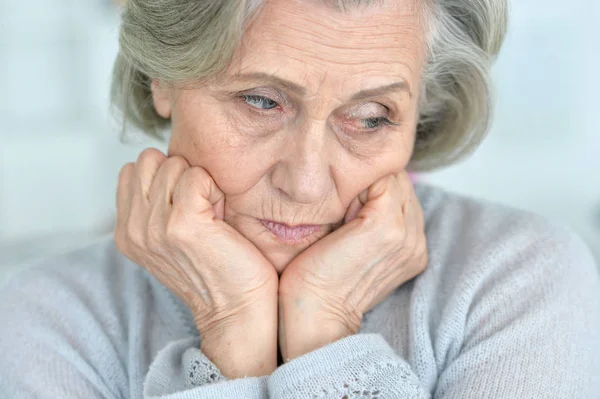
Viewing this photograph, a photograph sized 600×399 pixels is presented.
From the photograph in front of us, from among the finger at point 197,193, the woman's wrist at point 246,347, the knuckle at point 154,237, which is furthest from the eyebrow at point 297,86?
the woman's wrist at point 246,347

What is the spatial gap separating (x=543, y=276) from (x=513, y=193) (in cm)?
292

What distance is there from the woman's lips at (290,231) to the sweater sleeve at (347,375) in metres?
0.27

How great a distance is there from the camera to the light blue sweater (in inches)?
58.5

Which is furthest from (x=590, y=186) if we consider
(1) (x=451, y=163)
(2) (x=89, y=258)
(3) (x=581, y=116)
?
(2) (x=89, y=258)

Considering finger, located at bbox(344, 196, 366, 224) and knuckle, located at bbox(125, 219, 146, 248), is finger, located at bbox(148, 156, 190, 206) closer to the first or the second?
knuckle, located at bbox(125, 219, 146, 248)

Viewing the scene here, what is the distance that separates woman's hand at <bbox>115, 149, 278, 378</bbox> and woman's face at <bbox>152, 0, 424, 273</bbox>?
0.05 metres

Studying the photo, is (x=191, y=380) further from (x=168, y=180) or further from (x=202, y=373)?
(x=168, y=180)

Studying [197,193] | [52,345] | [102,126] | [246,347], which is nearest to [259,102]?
[197,193]

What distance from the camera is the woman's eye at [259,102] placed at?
1.56 meters

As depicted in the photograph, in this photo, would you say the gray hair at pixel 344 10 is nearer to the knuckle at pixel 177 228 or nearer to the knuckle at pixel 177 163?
the knuckle at pixel 177 163

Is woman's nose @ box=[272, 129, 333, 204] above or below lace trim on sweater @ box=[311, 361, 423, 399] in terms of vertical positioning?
above

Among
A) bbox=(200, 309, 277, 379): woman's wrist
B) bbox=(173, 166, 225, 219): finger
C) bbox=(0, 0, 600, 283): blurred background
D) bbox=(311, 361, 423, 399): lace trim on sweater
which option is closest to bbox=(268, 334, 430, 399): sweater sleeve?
bbox=(311, 361, 423, 399): lace trim on sweater

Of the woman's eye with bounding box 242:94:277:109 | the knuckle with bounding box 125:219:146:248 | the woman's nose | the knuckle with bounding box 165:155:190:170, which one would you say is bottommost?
the knuckle with bounding box 125:219:146:248

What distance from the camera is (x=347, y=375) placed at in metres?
1.47
